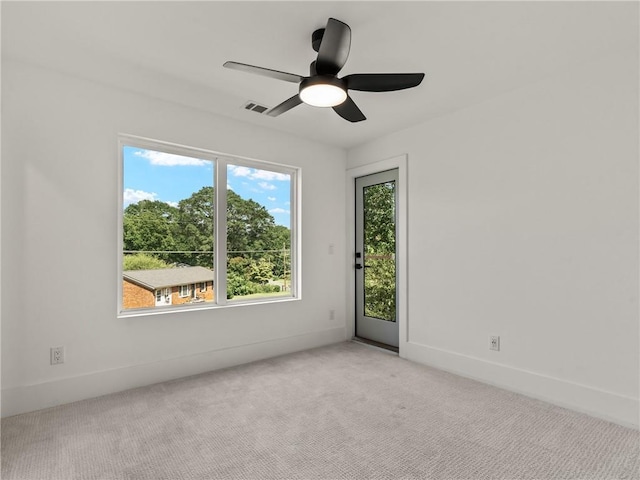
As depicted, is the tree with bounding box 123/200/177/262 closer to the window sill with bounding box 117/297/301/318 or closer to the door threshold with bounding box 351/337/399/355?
the window sill with bounding box 117/297/301/318

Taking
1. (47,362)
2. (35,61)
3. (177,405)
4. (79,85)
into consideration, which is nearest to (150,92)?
(79,85)

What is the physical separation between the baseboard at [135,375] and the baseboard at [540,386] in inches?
55.9

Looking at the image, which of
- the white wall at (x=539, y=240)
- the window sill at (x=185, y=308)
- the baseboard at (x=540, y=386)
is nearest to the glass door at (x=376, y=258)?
the white wall at (x=539, y=240)

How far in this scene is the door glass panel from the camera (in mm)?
4023

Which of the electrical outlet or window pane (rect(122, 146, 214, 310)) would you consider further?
window pane (rect(122, 146, 214, 310))

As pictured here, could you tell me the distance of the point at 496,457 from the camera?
1930 millimetres

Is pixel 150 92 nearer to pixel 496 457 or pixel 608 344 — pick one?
pixel 496 457

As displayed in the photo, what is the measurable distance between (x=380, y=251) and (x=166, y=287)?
2.35m

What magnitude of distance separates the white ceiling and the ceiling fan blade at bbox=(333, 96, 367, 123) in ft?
1.02

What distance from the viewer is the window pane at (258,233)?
364 cm

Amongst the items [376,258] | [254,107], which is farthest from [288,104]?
[376,258]

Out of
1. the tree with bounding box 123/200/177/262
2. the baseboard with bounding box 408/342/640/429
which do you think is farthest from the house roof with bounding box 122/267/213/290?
the baseboard with bounding box 408/342/640/429

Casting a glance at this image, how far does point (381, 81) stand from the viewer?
2127 mm

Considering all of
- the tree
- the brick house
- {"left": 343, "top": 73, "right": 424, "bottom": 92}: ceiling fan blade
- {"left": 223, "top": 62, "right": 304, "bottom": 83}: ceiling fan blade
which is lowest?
the brick house
